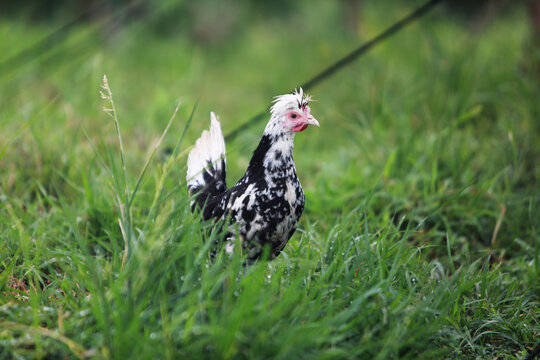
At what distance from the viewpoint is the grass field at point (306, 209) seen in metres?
1.84

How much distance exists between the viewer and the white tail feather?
102 inches

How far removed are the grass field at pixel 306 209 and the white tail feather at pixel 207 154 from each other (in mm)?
107

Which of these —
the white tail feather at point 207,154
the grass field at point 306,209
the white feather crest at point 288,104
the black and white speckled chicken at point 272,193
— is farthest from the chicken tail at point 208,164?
the white feather crest at point 288,104

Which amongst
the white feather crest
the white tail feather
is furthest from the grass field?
the white feather crest

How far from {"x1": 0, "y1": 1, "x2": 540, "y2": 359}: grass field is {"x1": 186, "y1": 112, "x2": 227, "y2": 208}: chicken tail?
12cm

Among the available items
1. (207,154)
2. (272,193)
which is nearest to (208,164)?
(207,154)

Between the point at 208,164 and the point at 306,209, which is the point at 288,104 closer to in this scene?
the point at 208,164

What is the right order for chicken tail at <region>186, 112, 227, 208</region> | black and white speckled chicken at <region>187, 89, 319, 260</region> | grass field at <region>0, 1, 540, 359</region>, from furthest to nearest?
chicken tail at <region>186, 112, 227, 208</region>
black and white speckled chicken at <region>187, 89, 319, 260</region>
grass field at <region>0, 1, 540, 359</region>

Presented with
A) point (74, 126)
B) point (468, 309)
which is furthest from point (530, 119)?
point (74, 126)

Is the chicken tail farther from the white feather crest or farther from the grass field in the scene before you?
the white feather crest

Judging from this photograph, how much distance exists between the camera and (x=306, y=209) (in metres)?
3.32

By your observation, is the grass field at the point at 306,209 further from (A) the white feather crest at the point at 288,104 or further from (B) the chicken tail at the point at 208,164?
(A) the white feather crest at the point at 288,104

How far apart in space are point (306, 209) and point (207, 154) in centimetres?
95

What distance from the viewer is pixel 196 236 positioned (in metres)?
2.04
